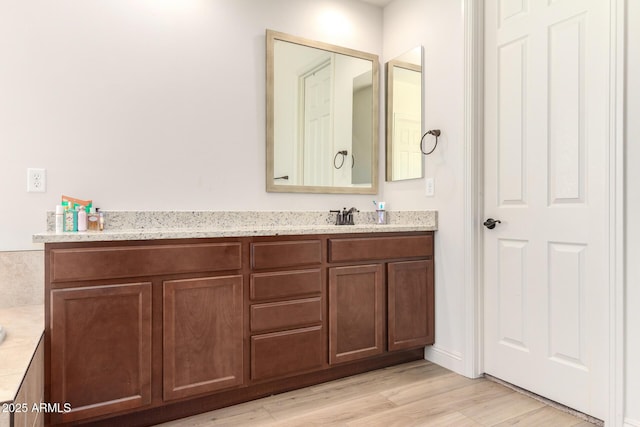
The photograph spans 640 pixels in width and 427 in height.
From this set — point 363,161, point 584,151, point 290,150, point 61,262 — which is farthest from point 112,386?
point 584,151

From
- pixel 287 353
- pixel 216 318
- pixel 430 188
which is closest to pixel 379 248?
pixel 430 188

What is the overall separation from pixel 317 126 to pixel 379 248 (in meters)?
0.95

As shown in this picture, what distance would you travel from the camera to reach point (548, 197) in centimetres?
201

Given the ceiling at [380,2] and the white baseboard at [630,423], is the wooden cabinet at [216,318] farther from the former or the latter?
the ceiling at [380,2]

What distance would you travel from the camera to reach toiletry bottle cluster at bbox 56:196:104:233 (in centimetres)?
192

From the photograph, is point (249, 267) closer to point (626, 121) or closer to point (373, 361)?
point (373, 361)

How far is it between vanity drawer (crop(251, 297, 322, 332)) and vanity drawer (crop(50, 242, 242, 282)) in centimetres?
26

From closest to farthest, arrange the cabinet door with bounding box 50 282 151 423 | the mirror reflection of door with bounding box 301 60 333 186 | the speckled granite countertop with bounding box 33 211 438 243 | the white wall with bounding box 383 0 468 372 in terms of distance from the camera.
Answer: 1. the cabinet door with bounding box 50 282 151 423
2. the speckled granite countertop with bounding box 33 211 438 243
3. the white wall with bounding box 383 0 468 372
4. the mirror reflection of door with bounding box 301 60 333 186

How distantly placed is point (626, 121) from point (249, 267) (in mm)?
Result: 1799

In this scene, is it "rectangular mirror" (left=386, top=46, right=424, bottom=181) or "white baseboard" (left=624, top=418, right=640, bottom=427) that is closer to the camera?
"white baseboard" (left=624, top=418, right=640, bottom=427)

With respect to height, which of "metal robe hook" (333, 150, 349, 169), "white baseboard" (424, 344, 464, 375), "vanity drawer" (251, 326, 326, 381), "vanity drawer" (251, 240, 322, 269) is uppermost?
"metal robe hook" (333, 150, 349, 169)

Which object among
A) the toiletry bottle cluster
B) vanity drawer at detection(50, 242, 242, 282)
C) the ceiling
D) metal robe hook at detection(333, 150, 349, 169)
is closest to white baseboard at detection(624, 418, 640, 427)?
vanity drawer at detection(50, 242, 242, 282)

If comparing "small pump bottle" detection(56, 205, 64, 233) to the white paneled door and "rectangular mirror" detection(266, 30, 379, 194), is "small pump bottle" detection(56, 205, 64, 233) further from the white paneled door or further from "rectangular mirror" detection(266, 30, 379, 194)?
the white paneled door

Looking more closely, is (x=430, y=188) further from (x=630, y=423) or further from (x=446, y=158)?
(x=630, y=423)
